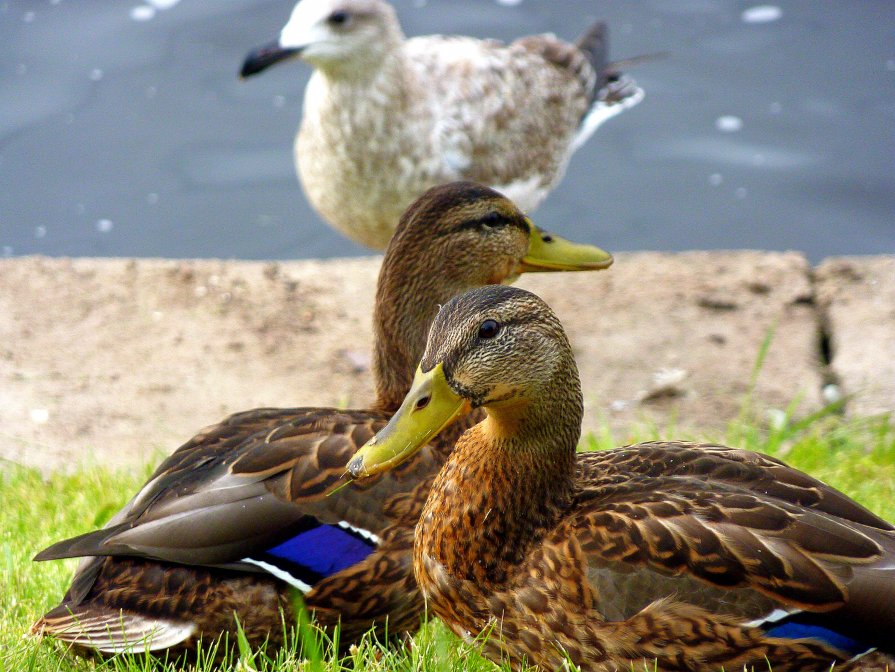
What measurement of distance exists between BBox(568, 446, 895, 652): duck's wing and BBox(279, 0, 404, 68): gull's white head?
3.75 m

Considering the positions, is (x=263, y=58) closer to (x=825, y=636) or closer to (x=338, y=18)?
(x=338, y=18)

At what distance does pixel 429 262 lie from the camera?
397 cm

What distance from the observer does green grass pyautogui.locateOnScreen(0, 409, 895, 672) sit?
10.1ft

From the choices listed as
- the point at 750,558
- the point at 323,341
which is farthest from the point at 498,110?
the point at 750,558

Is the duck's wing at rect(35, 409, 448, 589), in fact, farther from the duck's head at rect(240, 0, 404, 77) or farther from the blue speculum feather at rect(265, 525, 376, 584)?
the duck's head at rect(240, 0, 404, 77)

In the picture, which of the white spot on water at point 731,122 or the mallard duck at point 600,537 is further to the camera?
the white spot on water at point 731,122

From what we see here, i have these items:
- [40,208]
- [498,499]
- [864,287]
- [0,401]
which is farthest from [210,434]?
[40,208]

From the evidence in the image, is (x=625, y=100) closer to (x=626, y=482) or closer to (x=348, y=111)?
(x=348, y=111)

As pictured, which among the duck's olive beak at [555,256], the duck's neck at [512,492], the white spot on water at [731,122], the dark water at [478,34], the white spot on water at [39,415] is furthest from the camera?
the white spot on water at [731,122]

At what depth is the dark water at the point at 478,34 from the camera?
357 inches

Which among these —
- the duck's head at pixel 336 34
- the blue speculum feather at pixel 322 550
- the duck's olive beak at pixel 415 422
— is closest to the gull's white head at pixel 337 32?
the duck's head at pixel 336 34

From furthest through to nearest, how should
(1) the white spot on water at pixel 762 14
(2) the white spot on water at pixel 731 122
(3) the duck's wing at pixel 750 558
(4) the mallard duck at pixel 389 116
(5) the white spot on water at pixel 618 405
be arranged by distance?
(1) the white spot on water at pixel 762 14, (2) the white spot on water at pixel 731 122, (4) the mallard duck at pixel 389 116, (5) the white spot on water at pixel 618 405, (3) the duck's wing at pixel 750 558

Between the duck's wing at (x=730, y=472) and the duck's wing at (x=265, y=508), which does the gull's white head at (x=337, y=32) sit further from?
the duck's wing at (x=730, y=472)

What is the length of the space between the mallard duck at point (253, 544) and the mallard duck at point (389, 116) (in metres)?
2.65
